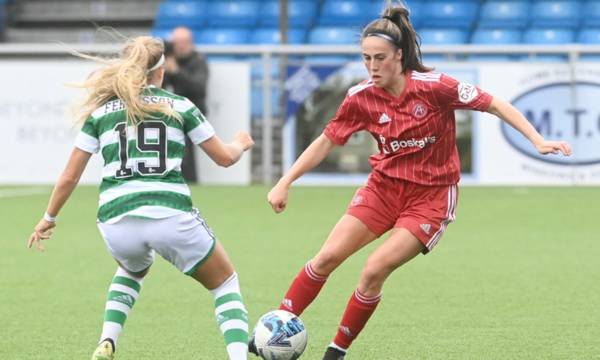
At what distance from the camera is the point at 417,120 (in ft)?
19.2

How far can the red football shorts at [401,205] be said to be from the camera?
5.88 metres

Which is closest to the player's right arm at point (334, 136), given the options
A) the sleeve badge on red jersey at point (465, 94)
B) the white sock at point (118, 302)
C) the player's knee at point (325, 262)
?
the player's knee at point (325, 262)

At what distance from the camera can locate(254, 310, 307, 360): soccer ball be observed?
5742 millimetres

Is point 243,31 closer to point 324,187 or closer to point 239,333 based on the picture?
point 324,187

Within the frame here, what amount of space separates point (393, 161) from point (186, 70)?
11114 mm

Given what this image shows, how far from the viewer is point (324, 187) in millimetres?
17203

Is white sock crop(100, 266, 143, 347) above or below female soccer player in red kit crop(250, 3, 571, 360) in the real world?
below

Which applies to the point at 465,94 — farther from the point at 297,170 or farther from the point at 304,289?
the point at 304,289

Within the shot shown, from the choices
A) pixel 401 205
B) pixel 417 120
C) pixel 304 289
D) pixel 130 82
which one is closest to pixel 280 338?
pixel 304 289

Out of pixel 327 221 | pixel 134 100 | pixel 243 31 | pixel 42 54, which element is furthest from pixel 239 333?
pixel 243 31

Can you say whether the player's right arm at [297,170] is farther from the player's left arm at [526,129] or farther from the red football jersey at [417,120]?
the player's left arm at [526,129]

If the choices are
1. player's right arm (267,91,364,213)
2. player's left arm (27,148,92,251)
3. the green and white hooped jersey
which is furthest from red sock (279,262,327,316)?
player's left arm (27,148,92,251)

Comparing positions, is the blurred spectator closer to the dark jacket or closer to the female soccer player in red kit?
the dark jacket

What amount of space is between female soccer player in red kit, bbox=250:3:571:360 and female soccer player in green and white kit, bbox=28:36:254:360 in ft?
1.74
